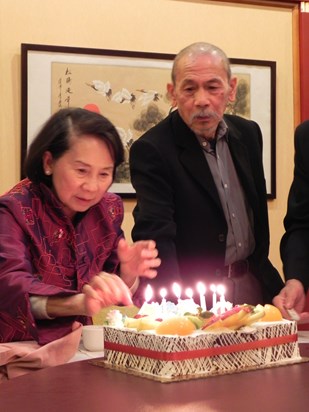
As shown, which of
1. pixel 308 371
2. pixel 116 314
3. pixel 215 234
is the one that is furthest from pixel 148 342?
pixel 215 234

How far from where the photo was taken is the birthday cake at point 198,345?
5.50 ft

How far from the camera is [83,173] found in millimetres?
2416

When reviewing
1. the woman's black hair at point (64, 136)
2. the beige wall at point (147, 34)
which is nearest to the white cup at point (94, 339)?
the woman's black hair at point (64, 136)

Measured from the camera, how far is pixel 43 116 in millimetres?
4223

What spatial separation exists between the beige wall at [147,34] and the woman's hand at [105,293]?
236 centimetres

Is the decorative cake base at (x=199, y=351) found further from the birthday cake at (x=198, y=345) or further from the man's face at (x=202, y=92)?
the man's face at (x=202, y=92)

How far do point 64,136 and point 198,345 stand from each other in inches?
39.4

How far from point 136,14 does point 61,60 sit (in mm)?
568

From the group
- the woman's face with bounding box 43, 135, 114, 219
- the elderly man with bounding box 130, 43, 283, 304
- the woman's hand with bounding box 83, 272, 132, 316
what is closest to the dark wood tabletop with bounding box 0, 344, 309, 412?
the woman's hand with bounding box 83, 272, 132, 316

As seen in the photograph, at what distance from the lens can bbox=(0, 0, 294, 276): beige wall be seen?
4.20m

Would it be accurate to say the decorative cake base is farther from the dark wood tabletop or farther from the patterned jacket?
the patterned jacket

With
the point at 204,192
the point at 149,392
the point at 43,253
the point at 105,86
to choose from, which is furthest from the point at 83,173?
the point at 105,86

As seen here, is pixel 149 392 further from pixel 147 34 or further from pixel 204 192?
pixel 147 34

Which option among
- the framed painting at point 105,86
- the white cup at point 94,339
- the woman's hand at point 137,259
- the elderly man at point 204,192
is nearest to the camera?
the white cup at point 94,339
